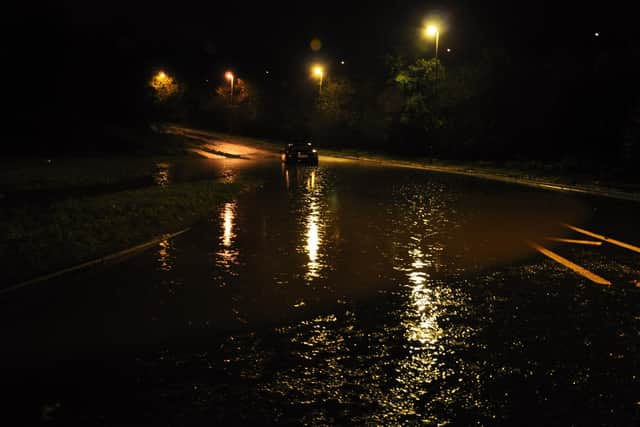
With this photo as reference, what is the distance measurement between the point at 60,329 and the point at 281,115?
7946cm

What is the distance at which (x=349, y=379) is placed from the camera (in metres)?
5.51

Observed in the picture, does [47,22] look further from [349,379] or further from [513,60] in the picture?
[349,379]

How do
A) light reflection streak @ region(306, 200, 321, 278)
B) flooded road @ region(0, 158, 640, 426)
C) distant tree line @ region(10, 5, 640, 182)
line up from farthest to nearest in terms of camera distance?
distant tree line @ region(10, 5, 640, 182)
light reflection streak @ region(306, 200, 321, 278)
flooded road @ region(0, 158, 640, 426)

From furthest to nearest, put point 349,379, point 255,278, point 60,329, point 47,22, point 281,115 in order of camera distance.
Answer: point 281,115 → point 47,22 → point 255,278 → point 60,329 → point 349,379

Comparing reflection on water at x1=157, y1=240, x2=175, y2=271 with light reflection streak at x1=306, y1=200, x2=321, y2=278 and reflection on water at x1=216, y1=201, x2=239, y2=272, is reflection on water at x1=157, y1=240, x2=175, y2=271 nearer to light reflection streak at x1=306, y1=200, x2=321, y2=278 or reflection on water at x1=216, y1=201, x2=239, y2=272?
reflection on water at x1=216, y1=201, x2=239, y2=272

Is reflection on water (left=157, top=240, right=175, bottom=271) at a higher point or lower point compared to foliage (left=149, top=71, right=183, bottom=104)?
lower

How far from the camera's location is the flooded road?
496 centimetres

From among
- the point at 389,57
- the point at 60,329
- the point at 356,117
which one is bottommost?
the point at 60,329

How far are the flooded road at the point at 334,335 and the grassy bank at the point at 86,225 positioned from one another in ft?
3.03

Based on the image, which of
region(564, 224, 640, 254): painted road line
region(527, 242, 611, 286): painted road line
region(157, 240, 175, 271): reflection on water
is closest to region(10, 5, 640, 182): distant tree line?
region(564, 224, 640, 254): painted road line

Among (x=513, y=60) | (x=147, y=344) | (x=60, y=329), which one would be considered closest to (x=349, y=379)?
(x=147, y=344)

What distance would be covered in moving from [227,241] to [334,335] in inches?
252

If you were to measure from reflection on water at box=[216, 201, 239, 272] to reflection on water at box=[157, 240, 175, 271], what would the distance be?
29.9 inches

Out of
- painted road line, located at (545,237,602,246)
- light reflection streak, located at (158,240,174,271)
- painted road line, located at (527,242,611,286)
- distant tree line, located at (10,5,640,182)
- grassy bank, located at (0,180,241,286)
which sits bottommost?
light reflection streak, located at (158,240,174,271)
